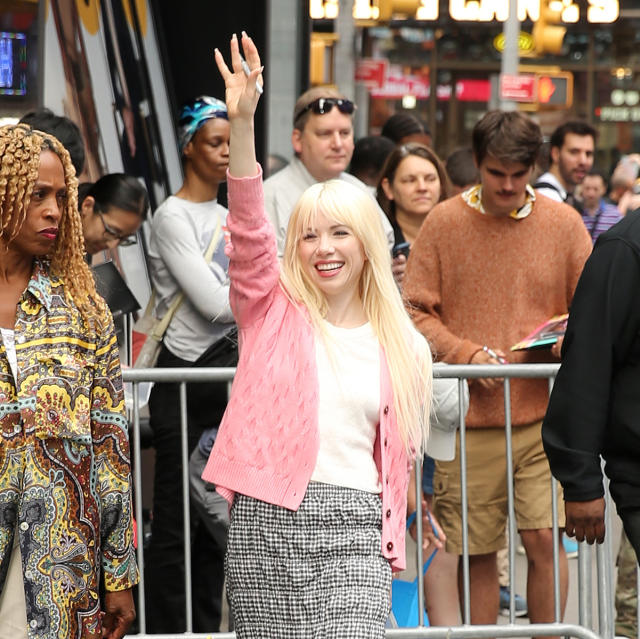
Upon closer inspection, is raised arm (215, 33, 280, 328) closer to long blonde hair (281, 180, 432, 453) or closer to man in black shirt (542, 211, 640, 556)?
long blonde hair (281, 180, 432, 453)

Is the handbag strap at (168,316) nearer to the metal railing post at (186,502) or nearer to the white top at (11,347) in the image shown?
the metal railing post at (186,502)

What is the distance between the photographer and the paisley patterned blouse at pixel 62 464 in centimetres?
362

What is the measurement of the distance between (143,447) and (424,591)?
57.9 inches

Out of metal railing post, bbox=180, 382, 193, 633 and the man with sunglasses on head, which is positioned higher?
the man with sunglasses on head

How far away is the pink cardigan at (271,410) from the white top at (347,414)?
3 centimetres

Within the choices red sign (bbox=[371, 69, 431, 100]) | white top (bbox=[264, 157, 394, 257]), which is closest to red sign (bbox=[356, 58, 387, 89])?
red sign (bbox=[371, 69, 431, 100])

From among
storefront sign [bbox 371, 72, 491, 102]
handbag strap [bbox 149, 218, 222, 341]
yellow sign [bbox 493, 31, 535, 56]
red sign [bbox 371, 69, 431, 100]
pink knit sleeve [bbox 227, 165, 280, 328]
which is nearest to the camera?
pink knit sleeve [bbox 227, 165, 280, 328]

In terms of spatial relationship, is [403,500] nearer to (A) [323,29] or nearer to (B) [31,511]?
(B) [31,511]

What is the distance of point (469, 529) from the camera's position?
6.09 metres

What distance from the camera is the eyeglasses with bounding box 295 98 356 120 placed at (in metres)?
6.79

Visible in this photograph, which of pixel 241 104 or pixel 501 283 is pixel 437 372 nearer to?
pixel 501 283

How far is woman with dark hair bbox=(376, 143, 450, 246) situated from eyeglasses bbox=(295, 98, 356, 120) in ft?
1.62

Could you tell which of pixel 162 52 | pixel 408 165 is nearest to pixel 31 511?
pixel 408 165

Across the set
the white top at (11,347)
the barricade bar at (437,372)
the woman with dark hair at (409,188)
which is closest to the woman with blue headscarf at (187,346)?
the barricade bar at (437,372)
